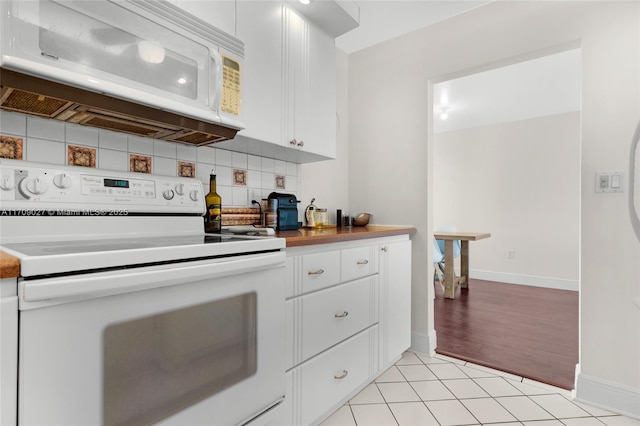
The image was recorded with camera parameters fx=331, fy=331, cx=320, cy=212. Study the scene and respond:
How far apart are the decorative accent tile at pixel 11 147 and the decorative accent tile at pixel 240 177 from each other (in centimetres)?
91

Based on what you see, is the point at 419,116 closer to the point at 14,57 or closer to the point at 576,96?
the point at 14,57

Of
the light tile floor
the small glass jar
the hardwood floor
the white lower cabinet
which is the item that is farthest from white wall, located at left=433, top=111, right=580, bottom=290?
the small glass jar

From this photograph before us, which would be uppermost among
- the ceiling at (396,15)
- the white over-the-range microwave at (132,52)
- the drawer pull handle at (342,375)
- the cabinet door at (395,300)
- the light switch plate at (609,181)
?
the ceiling at (396,15)

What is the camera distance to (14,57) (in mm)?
851

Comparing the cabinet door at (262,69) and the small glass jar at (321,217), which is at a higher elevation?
the cabinet door at (262,69)

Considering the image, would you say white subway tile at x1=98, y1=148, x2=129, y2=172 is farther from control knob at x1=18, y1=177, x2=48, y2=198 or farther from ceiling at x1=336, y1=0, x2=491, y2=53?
ceiling at x1=336, y1=0, x2=491, y2=53

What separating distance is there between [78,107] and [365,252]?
1.40 meters

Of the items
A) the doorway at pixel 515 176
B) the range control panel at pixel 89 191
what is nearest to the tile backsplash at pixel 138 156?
the range control panel at pixel 89 191

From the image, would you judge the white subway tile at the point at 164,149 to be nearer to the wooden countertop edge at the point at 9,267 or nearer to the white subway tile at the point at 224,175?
the white subway tile at the point at 224,175

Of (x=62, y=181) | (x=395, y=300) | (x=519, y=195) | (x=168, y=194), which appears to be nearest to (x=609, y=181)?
(x=395, y=300)

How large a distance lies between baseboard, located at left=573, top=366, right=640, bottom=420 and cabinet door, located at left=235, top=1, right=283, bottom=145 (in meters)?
2.09

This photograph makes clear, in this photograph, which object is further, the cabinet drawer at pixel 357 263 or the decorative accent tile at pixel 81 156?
the cabinet drawer at pixel 357 263

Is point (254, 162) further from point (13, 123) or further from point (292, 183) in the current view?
point (13, 123)

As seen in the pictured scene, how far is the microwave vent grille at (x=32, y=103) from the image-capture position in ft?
3.28
